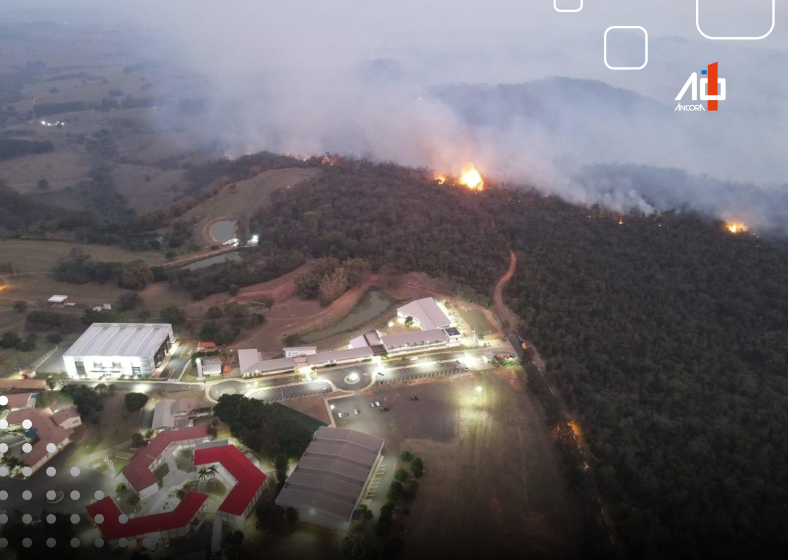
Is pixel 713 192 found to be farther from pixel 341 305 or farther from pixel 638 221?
pixel 341 305

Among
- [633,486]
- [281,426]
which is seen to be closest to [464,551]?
[633,486]

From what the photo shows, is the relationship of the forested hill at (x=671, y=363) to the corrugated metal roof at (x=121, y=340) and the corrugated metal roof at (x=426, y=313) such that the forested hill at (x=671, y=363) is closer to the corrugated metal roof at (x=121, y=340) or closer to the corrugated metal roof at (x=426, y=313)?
the corrugated metal roof at (x=426, y=313)

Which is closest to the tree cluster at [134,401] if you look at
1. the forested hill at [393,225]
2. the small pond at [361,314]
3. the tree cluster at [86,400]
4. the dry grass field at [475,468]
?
the tree cluster at [86,400]

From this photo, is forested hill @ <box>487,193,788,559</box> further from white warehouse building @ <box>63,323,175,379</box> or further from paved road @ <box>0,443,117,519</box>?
white warehouse building @ <box>63,323,175,379</box>

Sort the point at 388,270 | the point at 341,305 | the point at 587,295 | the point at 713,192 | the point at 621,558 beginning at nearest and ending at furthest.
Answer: the point at 621,558 < the point at 587,295 < the point at 341,305 < the point at 388,270 < the point at 713,192

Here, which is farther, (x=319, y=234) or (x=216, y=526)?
(x=319, y=234)

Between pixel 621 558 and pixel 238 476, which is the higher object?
pixel 238 476

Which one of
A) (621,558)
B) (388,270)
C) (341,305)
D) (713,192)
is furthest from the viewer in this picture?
(713,192)
